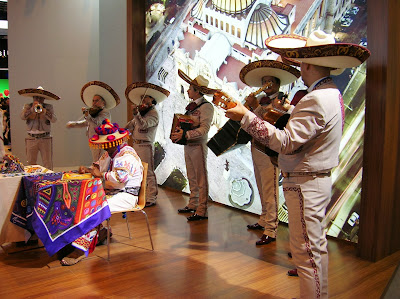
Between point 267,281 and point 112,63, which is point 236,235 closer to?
point 267,281

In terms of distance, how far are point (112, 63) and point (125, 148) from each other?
14.9 feet

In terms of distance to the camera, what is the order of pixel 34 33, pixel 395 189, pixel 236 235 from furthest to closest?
pixel 34 33 → pixel 236 235 → pixel 395 189

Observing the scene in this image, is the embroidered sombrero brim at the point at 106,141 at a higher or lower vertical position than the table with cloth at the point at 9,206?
higher

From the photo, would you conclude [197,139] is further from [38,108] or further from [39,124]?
[39,124]

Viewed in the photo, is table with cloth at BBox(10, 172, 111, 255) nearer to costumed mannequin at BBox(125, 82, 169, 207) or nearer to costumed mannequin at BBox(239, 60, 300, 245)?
costumed mannequin at BBox(239, 60, 300, 245)

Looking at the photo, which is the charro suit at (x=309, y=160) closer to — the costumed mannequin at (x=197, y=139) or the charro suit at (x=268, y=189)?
the charro suit at (x=268, y=189)

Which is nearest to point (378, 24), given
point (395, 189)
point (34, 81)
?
point (395, 189)

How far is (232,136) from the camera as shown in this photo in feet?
12.8

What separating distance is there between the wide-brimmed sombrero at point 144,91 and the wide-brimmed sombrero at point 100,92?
255 mm

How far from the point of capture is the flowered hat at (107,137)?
3.73 meters

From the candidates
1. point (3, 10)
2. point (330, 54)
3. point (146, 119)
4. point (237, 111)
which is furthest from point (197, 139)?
point (3, 10)

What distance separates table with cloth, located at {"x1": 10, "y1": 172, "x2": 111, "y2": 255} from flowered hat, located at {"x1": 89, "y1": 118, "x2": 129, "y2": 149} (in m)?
0.33

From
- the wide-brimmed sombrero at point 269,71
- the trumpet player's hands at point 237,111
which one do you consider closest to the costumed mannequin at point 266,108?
the wide-brimmed sombrero at point 269,71

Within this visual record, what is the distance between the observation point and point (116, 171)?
372 centimetres
